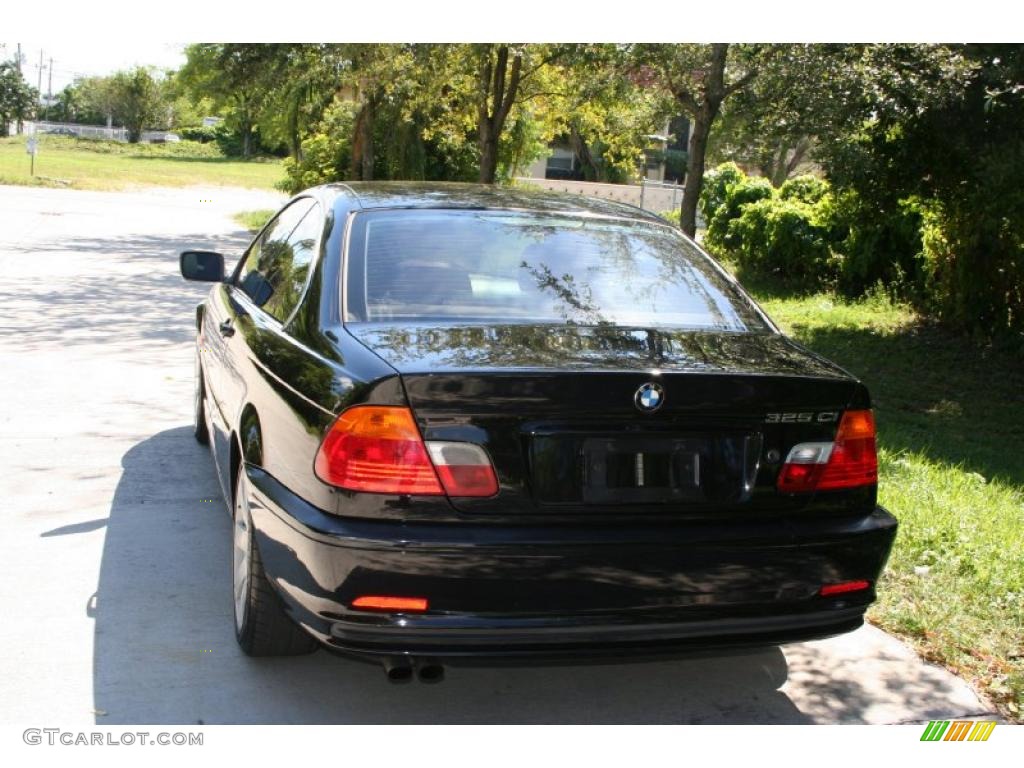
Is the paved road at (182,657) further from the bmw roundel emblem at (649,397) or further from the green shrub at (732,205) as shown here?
the green shrub at (732,205)

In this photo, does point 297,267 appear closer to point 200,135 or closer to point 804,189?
point 804,189

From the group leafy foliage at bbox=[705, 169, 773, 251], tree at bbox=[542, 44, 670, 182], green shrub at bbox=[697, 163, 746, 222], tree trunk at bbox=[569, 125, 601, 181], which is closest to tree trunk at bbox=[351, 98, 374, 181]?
tree at bbox=[542, 44, 670, 182]

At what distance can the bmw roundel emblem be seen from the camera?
3309 millimetres

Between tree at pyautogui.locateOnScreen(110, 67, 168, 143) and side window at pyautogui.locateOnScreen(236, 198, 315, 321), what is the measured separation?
103m

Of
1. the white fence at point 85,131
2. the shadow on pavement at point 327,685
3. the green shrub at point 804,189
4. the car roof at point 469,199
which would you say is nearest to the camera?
the shadow on pavement at point 327,685

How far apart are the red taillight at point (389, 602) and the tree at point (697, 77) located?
34.5ft

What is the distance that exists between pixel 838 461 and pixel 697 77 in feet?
35.1

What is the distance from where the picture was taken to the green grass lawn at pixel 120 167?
43062 millimetres

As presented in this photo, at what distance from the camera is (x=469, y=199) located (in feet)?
15.5

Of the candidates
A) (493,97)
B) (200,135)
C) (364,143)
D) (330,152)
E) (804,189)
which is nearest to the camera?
(804,189)

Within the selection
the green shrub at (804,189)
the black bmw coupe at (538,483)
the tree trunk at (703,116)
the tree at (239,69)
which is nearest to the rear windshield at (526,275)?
the black bmw coupe at (538,483)

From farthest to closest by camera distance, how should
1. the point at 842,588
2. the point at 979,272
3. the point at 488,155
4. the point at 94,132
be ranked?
the point at 94,132
the point at 488,155
the point at 979,272
the point at 842,588

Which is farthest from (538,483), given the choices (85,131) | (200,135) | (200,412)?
(85,131)

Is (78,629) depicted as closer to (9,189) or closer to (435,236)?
(435,236)
